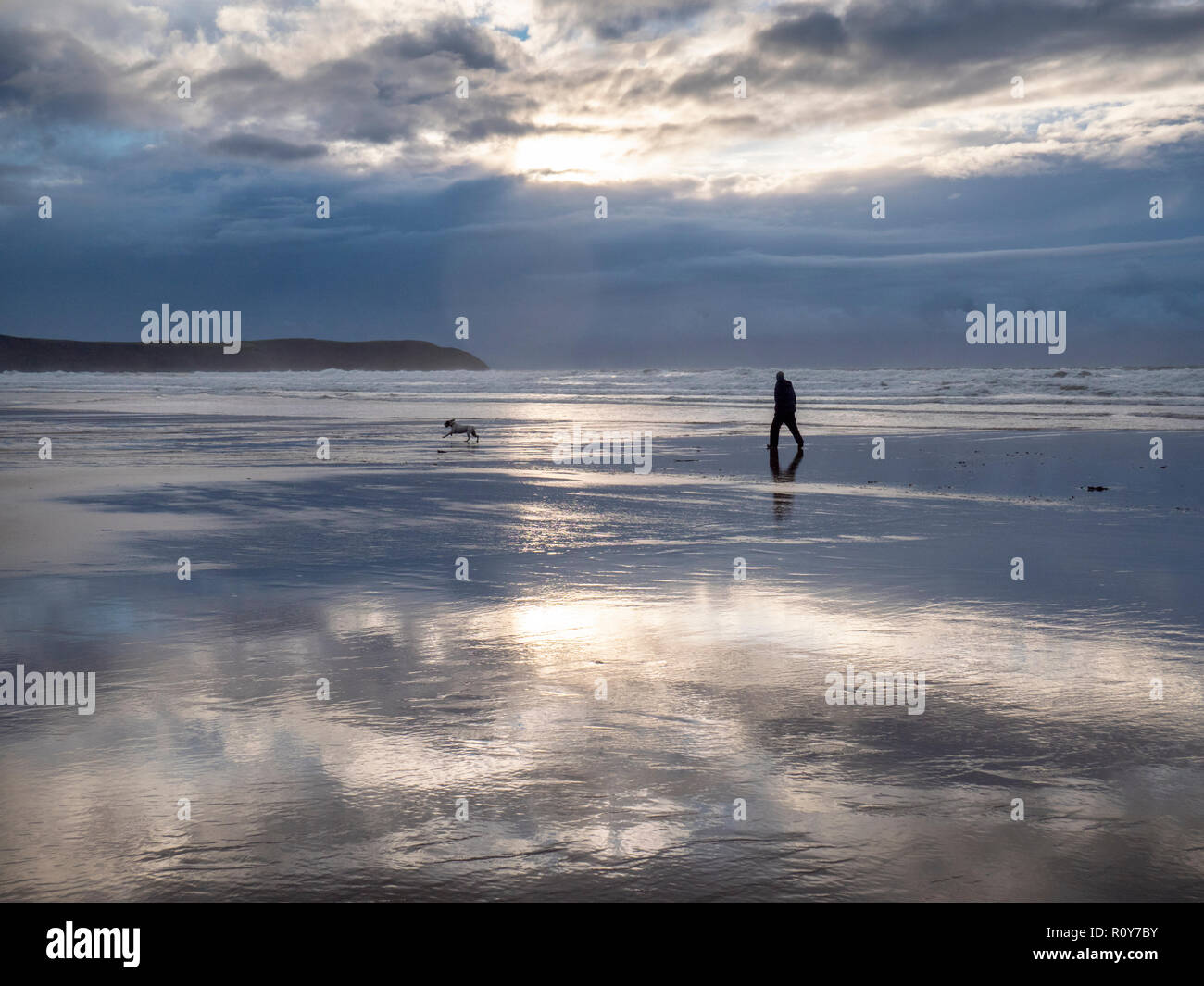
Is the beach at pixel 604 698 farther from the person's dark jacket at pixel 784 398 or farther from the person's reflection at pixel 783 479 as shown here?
the person's dark jacket at pixel 784 398

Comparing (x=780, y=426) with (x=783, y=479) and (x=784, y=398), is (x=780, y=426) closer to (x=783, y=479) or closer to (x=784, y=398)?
(x=784, y=398)

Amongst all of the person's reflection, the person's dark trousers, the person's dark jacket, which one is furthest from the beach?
the person's dark jacket

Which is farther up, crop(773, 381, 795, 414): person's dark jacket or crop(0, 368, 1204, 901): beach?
crop(773, 381, 795, 414): person's dark jacket

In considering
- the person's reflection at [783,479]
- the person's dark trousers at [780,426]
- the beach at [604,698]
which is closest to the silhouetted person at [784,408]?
the person's dark trousers at [780,426]

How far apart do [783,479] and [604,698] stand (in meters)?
13.2

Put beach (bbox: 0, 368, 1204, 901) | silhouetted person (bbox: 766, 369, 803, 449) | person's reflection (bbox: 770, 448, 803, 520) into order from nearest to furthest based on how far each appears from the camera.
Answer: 1. beach (bbox: 0, 368, 1204, 901)
2. person's reflection (bbox: 770, 448, 803, 520)
3. silhouetted person (bbox: 766, 369, 803, 449)

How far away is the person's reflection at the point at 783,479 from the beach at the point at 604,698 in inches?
4.7

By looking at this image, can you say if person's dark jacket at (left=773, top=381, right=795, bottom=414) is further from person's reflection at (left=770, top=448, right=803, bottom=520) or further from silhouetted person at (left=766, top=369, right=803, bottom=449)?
person's reflection at (left=770, top=448, right=803, bottom=520)

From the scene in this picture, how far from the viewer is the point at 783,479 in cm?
1875

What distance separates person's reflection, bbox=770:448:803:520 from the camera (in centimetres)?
1428

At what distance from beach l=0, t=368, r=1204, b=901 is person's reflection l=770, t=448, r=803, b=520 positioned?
0.12 meters

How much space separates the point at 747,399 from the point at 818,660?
175ft

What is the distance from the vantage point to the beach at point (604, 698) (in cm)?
395

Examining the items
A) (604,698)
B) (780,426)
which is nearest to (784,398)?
(780,426)
